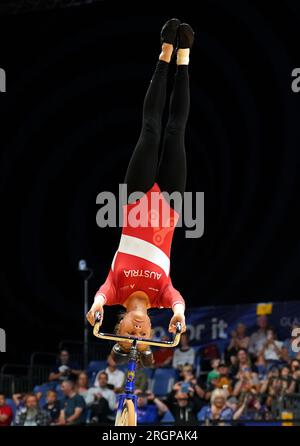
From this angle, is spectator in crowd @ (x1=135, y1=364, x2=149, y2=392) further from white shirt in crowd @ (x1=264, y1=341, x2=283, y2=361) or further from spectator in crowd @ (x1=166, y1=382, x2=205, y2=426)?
white shirt in crowd @ (x1=264, y1=341, x2=283, y2=361)

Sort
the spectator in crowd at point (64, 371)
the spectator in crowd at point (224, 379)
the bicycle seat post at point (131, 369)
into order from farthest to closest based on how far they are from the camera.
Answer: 1. the spectator in crowd at point (64, 371)
2. the spectator in crowd at point (224, 379)
3. the bicycle seat post at point (131, 369)

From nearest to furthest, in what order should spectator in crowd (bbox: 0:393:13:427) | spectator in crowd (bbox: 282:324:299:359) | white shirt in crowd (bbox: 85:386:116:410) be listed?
spectator in crowd (bbox: 282:324:299:359) → white shirt in crowd (bbox: 85:386:116:410) → spectator in crowd (bbox: 0:393:13:427)

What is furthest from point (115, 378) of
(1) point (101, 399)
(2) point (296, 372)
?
(2) point (296, 372)

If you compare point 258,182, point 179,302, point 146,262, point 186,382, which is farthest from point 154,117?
point 258,182

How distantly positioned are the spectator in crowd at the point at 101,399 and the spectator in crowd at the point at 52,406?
1.21 feet

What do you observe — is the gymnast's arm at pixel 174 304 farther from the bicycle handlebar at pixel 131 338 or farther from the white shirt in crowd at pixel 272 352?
the white shirt in crowd at pixel 272 352

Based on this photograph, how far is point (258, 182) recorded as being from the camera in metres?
9.75

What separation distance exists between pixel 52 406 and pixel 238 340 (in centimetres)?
229

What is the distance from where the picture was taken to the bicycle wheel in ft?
13.2

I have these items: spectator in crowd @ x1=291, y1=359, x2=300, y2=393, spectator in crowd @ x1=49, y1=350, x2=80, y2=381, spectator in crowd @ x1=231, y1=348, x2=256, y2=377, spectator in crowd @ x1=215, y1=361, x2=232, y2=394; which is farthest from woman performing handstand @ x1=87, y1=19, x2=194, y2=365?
spectator in crowd @ x1=49, y1=350, x2=80, y2=381

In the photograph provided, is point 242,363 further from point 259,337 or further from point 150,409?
point 150,409

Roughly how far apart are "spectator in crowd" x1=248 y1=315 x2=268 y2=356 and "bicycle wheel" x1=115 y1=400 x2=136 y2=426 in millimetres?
4461

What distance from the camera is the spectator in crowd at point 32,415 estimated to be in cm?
865

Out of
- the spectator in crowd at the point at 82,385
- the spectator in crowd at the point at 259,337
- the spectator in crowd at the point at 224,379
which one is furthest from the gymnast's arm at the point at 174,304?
the spectator in crowd at the point at 82,385
